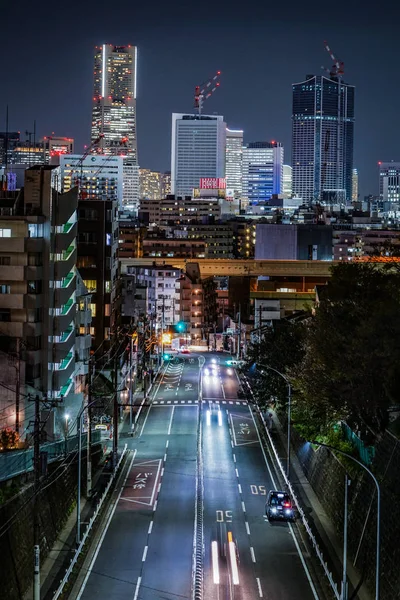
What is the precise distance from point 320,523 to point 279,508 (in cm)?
192

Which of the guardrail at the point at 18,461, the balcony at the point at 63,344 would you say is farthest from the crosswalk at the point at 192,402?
the guardrail at the point at 18,461

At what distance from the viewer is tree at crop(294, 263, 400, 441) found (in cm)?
4338

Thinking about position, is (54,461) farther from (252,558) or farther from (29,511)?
(252,558)

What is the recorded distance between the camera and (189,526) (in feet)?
145

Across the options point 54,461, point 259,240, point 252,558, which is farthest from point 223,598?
point 259,240

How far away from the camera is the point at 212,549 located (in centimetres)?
4069

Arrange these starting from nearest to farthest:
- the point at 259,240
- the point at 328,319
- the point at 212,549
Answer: the point at 212,549, the point at 328,319, the point at 259,240

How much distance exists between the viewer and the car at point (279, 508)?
44.9 m

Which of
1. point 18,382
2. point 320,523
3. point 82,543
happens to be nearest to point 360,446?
point 320,523

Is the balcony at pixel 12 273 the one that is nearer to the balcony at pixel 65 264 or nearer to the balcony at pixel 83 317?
the balcony at pixel 65 264

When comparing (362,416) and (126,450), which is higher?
(362,416)

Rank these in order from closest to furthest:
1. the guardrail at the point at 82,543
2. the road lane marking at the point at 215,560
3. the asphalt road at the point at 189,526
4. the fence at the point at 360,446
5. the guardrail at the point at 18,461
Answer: the guardrail at the point at 82,543, the asphalt road at the point at 189,526, the road lane marking at the point at 215,560, the guardrail at the point at 18,461, the fence at the point at 360,446

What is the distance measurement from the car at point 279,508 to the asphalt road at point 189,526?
1.59 ft

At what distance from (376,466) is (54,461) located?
46.1 feet
